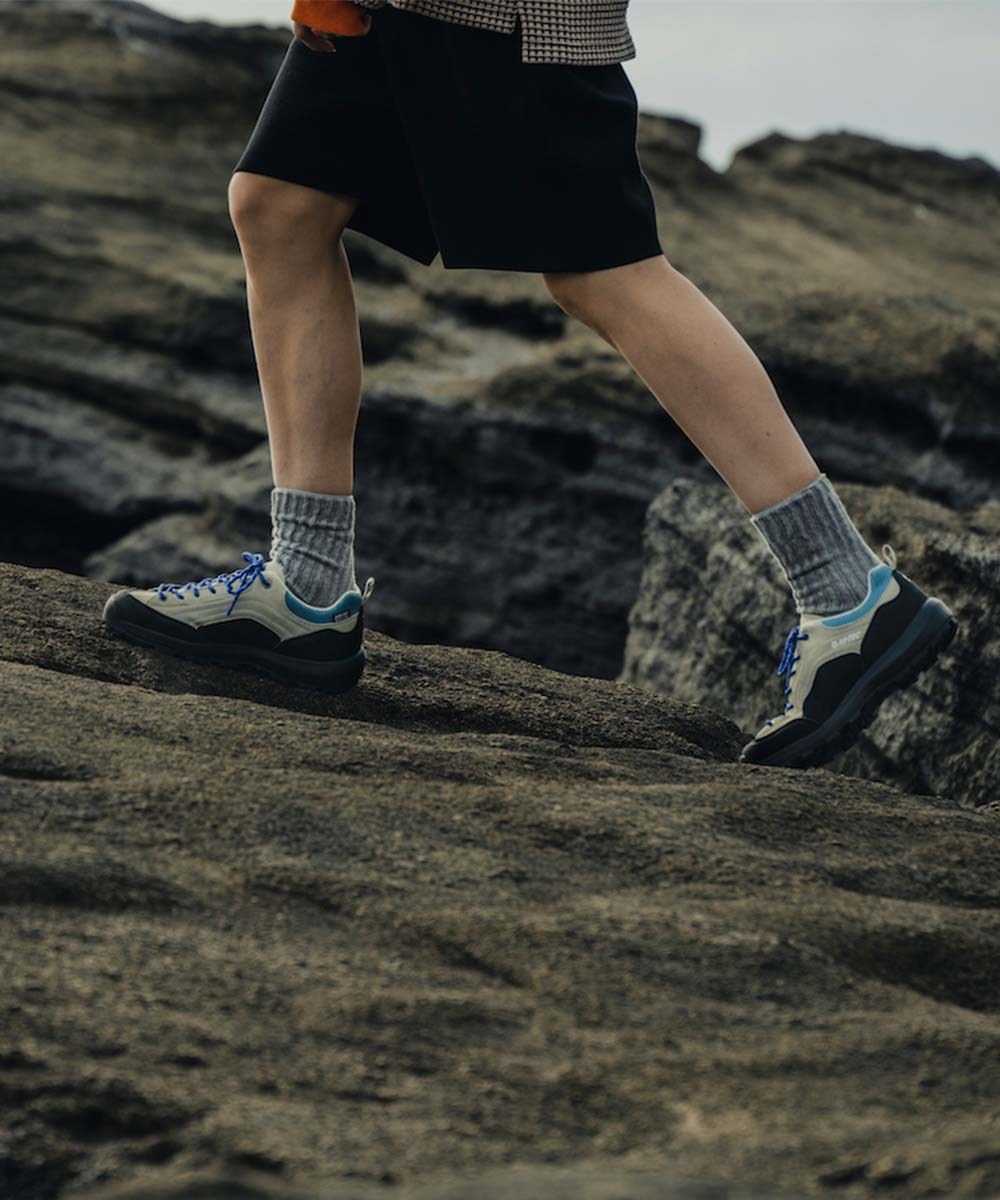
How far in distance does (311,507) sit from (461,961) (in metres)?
1.44

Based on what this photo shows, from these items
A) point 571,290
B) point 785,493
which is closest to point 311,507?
point 571,290

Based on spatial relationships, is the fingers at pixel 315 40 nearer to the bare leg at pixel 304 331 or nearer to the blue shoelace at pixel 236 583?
the bare leg at pixel 304 331

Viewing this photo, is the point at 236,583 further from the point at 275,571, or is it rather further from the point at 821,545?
the point at 821,545

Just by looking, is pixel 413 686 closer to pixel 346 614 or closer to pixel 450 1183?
pixel 346 614

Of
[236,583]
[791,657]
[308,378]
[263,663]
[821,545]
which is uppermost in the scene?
[308,378]

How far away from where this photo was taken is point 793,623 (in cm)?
487

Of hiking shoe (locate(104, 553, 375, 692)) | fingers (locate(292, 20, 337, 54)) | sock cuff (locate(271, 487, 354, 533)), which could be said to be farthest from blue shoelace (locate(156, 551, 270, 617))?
fingers (locate(292, 20, 337, 54))

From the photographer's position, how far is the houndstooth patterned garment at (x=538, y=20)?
3076 millimetres

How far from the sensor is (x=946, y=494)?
7.44m

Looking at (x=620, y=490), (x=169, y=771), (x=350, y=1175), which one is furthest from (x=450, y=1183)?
(x=620, y=490)

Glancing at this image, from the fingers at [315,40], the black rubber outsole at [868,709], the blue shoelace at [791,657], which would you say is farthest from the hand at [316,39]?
the black rubber outsole at [868,709]

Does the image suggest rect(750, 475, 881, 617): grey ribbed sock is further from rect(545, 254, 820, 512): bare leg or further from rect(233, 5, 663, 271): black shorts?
rect(233, 5, 663, 271): black shorts

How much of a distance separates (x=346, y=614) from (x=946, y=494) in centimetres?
449

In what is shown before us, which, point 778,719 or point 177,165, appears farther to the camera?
point 177,165
